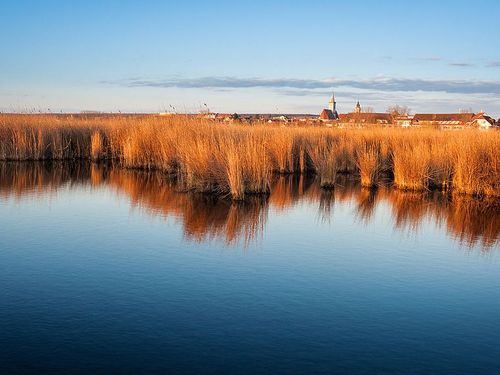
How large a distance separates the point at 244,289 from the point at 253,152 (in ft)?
21.8

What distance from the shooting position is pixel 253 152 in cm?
1213

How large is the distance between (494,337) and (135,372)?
3.13 m

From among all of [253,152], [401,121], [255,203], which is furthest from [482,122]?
[255,203]

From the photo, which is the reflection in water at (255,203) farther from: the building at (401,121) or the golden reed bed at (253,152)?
the building at (401,121)

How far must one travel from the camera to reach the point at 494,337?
4.77 metres

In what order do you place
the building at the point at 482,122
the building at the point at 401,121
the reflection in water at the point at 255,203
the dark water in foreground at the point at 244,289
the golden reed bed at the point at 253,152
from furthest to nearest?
1. the building at the point at 401,121
2. the building at the point at 482,122
3. the golden reed bed at the point at 253,152
4. the reflection in water at the point at 255,203
5. the dark water in foreground at the point at 244,289

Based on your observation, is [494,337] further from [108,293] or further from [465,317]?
[108,293]

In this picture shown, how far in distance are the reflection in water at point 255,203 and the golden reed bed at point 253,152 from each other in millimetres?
549

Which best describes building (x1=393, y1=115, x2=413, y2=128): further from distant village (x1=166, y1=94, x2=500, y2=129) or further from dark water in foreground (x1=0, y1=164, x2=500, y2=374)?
dark water in foreground (x1=0, y1=164, x2=500, y2=374)

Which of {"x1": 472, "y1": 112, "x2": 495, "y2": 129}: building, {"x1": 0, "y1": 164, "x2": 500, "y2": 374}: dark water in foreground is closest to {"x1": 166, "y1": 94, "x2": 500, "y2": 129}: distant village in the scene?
{"x1": 472, "y1": 112, "x2": 495, "y2": 129}: building

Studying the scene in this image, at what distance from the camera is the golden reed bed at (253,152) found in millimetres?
12352

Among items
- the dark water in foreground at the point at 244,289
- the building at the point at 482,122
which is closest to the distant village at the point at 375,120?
the building at the point at 482,122

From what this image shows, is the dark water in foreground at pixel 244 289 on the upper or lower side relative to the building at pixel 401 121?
lower

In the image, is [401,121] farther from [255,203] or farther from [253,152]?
[255,203]
